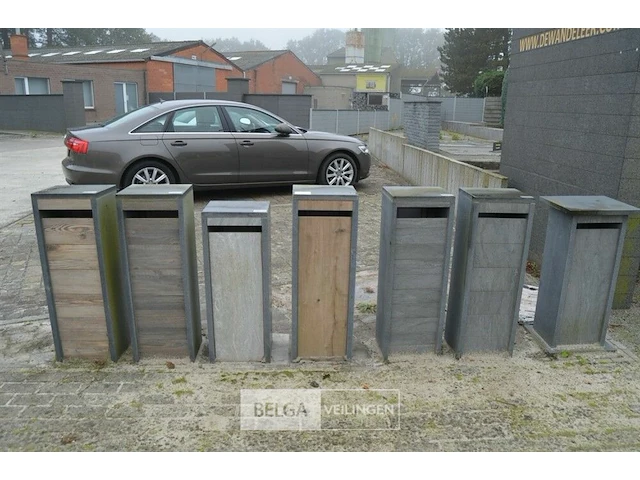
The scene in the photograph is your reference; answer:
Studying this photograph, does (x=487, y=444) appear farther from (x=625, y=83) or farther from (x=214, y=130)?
(x=214, y=130)

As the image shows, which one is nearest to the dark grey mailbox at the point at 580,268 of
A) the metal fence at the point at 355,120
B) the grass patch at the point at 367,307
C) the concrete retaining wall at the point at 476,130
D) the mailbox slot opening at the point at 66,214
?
the grass patch at the point at 367,307

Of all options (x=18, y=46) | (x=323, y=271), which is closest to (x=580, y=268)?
(x=323, y=271)

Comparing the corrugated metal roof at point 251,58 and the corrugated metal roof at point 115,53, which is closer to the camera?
the corrugated metal roof at point 115,53

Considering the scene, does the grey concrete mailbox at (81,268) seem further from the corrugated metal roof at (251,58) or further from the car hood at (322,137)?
the corrugated metal roof at (251,58)

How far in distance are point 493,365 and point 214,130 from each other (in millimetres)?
5911

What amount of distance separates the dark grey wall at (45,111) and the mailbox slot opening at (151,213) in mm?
22618

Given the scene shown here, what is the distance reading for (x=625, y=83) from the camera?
456cm

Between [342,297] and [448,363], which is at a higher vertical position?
[342,297]

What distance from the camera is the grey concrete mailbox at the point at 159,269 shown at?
3.47 m

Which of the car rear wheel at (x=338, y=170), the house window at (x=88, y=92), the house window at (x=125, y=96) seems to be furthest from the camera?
the house window at (x=125, y=96)

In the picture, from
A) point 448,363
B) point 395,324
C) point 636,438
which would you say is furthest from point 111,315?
point 636,438

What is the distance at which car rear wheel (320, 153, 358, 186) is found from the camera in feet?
29.8

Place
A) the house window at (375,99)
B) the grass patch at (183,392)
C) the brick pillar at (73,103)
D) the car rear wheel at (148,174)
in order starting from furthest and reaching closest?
the house window at (375,99), the brick pillar at (73,103), the car rear wheel at (148,174), the grass patch at (183,392)

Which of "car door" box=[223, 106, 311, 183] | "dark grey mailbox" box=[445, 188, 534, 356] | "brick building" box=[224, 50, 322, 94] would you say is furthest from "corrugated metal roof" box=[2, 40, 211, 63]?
"dark grey mailbox" box=[445, 188, 534, 356]
